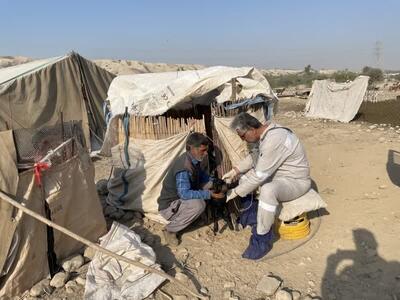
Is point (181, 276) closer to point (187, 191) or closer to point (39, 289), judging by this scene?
point (187, 191)

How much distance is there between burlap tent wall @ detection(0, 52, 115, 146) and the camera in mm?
8172

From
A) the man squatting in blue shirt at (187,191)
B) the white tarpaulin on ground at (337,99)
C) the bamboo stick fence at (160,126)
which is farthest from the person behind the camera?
the white tarpaulin on ground at (337,99)

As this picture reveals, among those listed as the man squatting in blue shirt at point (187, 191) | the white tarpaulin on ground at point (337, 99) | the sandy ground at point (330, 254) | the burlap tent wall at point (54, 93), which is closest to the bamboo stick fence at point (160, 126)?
the man squatting in blue shirt at point (187, 191)

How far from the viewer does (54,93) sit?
900cm

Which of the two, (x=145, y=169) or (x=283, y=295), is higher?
(x=145, y=169)

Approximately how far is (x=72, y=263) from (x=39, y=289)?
0.39 meters

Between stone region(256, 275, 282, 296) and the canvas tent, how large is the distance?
5.01 feet

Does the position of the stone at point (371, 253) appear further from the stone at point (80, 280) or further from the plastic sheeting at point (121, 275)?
the stone at point (80, 280)

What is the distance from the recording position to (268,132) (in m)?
3.72

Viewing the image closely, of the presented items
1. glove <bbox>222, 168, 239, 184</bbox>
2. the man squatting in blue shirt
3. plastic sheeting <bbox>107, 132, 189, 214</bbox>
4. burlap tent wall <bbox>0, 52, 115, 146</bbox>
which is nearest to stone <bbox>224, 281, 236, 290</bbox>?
the man squatting in blue shirt

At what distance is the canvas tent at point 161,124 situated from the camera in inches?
172

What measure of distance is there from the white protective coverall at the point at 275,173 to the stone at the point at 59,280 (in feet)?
5.72

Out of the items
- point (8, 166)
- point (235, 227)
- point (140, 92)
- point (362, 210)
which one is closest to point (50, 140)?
point (8, 166)

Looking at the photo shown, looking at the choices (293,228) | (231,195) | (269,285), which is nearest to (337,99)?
(293,228)
